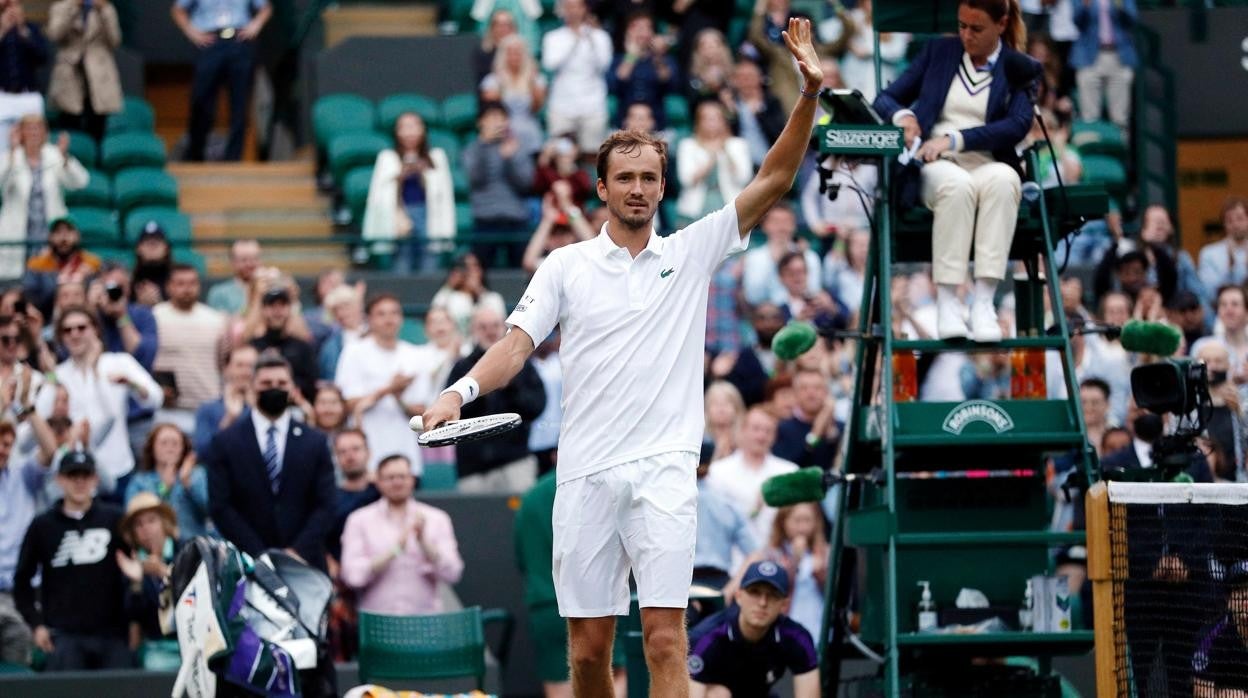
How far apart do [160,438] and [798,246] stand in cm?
509

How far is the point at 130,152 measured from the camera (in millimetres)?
17375

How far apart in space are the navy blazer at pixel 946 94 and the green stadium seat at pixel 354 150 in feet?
26.0

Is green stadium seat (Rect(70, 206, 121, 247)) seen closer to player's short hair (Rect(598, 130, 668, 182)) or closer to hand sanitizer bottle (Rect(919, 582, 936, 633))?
hand sanitizer bottle (Rect(919, 582, 936, 633))

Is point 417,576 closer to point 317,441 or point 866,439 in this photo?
point 317,441

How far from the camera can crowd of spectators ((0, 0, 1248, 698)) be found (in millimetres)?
11891

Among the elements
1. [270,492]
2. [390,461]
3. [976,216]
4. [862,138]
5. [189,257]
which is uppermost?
[189,257]

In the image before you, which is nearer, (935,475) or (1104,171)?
(935,475)

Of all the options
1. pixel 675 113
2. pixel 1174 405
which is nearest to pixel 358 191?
pixel 675 113

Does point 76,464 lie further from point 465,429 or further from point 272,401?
point 465,429

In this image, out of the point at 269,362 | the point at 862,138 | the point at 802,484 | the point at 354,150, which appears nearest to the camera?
the point at 862,138

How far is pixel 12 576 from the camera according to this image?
40.4ft

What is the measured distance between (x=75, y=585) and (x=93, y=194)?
572 cm

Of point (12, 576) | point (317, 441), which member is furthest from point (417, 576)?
point (12, 576)

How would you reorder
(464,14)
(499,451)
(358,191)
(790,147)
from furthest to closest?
(464,14) < (358,191) < (499,451) < (790,147)
